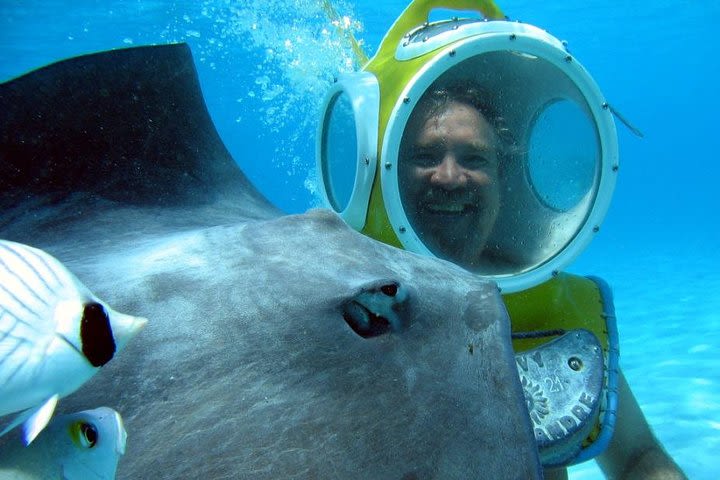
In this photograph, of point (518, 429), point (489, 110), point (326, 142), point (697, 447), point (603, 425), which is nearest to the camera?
point (518, 429)

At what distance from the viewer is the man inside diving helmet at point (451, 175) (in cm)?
Answer: 349

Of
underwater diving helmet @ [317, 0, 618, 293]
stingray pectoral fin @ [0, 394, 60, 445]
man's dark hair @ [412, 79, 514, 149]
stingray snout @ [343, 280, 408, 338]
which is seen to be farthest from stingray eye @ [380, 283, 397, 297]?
man's dark hair @ [412, 79, 514, 149]

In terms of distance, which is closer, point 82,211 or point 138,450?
point 138,450

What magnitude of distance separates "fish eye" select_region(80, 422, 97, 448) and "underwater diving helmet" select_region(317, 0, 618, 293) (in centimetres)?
243

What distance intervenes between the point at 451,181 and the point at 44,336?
9.41 ft

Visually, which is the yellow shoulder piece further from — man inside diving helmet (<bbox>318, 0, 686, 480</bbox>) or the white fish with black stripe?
the white fish with black stripe

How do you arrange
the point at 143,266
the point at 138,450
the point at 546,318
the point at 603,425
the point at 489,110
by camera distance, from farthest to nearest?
the point at 489,110 → the point at 546,318 → the point at 603,425 → the point at 143,266 → the point at 138,450

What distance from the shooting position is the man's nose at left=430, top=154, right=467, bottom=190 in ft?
11.4

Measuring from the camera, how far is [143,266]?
1.74m

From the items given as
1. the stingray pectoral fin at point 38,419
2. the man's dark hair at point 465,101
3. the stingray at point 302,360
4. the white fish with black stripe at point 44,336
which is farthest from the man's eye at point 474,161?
the stingray pectoral fin at point 38,419

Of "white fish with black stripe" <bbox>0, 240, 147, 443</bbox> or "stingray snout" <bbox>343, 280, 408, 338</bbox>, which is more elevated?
A: "white fish with black stripe" <bbox>0, 240, 147, 443</bbox>

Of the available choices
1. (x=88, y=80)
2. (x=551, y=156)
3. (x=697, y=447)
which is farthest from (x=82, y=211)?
(x=697, y=447)

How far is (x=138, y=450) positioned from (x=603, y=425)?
2579mm

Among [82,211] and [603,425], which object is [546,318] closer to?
[603,425]
